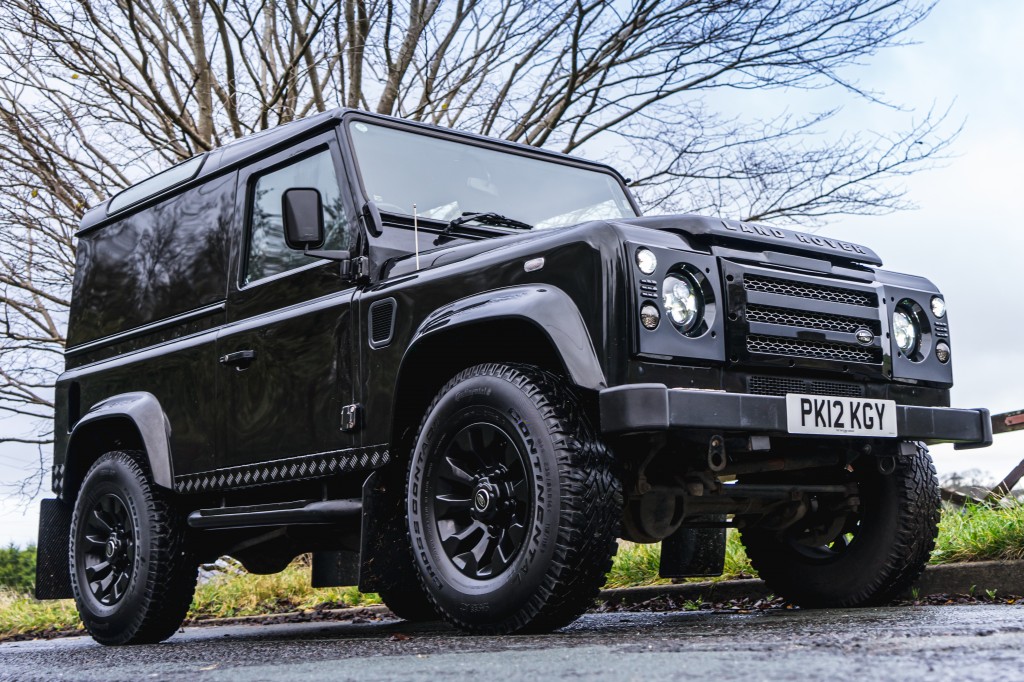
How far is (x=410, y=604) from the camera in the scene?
665 centimetres

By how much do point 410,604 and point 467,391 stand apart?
2847 millimetres

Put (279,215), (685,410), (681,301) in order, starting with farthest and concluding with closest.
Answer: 1. (279,215)
2. (681,301)
3. (685,410)

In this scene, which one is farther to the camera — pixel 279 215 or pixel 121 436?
pixel 121 436

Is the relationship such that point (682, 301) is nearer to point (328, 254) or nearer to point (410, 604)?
point (328, 254)

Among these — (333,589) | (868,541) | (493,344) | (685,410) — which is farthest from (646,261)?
(333,589)

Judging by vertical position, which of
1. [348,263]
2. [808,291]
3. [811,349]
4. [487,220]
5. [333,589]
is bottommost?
[333,589]

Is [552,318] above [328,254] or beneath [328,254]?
beneath

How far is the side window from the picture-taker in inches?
208

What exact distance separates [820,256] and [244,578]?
23.1 feet

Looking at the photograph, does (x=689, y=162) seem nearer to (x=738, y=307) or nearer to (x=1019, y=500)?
(x=1019, y=500)

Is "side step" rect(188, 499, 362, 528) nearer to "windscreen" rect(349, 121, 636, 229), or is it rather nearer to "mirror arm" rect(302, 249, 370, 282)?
"mirror arm" rect(302, 249, 370, 282)

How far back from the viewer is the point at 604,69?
1205 centimetres

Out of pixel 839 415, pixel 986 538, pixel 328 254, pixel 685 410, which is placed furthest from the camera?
pixel 986 538

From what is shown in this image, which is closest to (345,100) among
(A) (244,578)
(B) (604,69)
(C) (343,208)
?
(B) (604,69)
